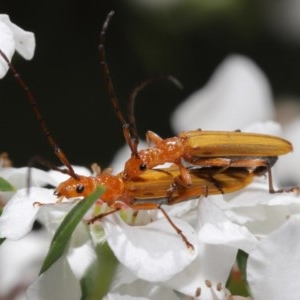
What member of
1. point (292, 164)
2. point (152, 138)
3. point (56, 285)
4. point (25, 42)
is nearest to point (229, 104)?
point (292, 164)

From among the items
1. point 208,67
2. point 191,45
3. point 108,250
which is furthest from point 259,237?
point 208,67

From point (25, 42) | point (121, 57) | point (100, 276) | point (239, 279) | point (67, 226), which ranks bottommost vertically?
point (121, 57)

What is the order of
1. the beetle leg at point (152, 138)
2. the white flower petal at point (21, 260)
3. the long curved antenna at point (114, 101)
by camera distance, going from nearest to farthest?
the long curved antenna at point (114, 101) → the beetle leg at point (152, 138) → the white flower petal at point (21, 260)

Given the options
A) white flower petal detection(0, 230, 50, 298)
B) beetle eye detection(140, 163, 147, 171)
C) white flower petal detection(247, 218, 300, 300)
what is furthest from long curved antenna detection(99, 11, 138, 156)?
white flower petal detection(0, 230, 50, 298)

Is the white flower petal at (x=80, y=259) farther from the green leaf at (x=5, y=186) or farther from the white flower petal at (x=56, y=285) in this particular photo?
the green leaf at (x=5, y=186)

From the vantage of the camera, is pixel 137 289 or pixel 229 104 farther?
pixel 229 104

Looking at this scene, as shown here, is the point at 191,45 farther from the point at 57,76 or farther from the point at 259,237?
the point at 259,237

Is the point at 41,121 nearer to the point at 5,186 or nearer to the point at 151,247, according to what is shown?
the point at 5,186

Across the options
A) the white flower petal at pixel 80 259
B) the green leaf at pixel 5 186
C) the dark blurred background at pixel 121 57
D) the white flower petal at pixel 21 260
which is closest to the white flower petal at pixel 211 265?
the white flower petal at pixel 80 259
